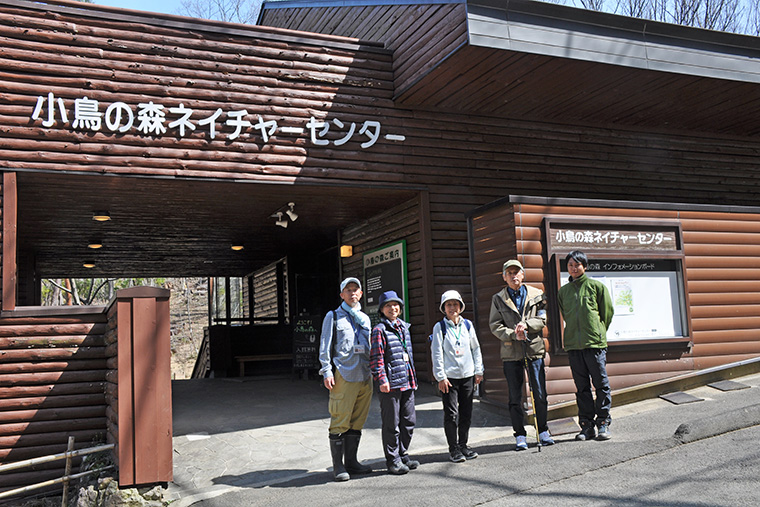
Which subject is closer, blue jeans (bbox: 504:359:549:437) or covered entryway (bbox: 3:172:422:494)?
blue jeans (bbox: 504:359:549:437)

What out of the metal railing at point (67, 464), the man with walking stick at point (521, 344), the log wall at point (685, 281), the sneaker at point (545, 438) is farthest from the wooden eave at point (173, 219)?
the sneaker at point (545, 438)

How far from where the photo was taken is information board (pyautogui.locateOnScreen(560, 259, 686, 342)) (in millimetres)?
7422

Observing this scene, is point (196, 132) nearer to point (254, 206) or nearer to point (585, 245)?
point (254, 206)

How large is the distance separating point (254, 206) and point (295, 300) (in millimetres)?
5959

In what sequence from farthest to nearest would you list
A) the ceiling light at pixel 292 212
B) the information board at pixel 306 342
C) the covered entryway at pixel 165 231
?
the information board at pixel 306 342 → the ceiling light at pixel 292 212 → the covered entryway at pixel 165 231

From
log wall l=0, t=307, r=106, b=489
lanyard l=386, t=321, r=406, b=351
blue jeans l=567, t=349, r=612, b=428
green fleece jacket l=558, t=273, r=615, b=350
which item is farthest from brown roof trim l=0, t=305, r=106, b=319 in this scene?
blue jeans l=567, t=349, r=612, b=428

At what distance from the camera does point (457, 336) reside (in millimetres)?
5848

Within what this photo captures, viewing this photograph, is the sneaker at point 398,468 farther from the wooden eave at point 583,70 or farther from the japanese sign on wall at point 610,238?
the wooden eave at point 583,70

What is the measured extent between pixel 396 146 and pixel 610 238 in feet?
12.2

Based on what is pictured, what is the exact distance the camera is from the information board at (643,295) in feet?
24.3

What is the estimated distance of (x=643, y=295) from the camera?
761 cm

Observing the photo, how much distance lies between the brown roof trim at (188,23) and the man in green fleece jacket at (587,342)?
5482 millimetres

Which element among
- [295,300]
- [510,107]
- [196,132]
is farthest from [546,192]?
[295,300]

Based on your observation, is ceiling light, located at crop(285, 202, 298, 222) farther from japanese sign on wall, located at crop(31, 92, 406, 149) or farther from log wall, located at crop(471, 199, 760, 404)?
log wall, located at crop(471, 199, 760, 404)
